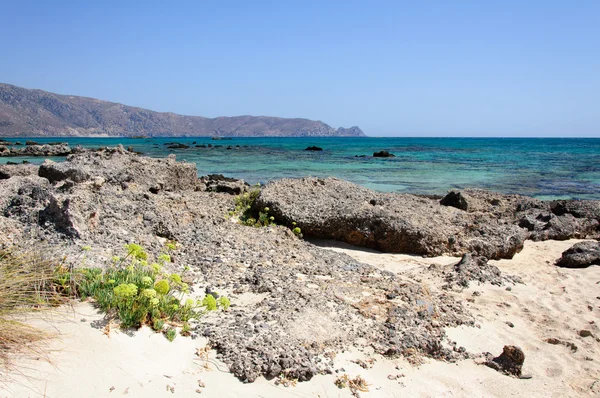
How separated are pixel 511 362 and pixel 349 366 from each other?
5.22 feet

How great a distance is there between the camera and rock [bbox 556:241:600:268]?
768 centimetres

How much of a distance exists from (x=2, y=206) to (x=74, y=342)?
2972mm

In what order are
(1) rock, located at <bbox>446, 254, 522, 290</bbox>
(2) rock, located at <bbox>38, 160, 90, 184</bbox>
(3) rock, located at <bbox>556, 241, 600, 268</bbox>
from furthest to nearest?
(2) rock, located at <bbox>38, 160, 90, 184</bbox>, (3) rock, located at <bbox>556, 241, 600, 268</bbox>, (1) rock, located at <bbox>446, 254, 522, 290</bbox>

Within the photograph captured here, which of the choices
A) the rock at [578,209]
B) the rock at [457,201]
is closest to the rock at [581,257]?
the rock at [457,201]

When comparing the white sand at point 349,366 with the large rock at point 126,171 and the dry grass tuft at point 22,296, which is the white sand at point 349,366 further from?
the large rock at point 126,171

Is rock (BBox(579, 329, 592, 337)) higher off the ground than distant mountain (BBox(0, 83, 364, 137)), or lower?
lower

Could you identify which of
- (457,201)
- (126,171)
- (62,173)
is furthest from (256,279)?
(457,201)

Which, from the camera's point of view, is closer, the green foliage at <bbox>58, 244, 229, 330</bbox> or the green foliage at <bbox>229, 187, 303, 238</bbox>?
the green foliage at <bbox>58, 244, 229, 330</bbox>

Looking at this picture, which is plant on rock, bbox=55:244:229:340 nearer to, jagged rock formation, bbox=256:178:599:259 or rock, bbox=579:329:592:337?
rock, bbox=579:329:592:337

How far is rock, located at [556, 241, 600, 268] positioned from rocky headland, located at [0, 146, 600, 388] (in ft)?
0.35

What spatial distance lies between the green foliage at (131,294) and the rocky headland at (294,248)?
0.79 feet

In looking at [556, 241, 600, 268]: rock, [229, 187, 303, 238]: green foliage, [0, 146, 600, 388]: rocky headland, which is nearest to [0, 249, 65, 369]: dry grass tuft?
[0, 146, 600, 388]: rocky headland

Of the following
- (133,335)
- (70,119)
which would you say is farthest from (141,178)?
(70,119)

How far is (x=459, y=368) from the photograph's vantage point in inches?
162
